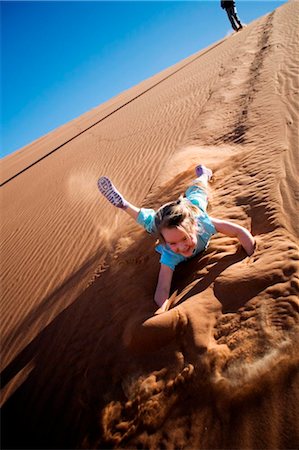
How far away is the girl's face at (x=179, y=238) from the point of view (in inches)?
90.3

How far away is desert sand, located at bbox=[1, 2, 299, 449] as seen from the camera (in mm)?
1654

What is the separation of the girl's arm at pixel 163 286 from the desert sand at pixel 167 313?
12 cm

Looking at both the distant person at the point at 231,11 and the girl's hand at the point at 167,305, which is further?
the distant person at the point at 231,11

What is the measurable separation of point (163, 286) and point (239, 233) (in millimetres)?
794

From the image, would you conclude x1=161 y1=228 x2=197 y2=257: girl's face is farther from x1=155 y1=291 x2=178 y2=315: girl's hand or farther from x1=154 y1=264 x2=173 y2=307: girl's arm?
x1=155 y1=291 x2=178 y2=315: girl's hand

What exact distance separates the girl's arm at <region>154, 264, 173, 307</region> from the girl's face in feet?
1.00

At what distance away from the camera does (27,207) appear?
22.6 feet

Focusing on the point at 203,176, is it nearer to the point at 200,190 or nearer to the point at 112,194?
the point at 200,190

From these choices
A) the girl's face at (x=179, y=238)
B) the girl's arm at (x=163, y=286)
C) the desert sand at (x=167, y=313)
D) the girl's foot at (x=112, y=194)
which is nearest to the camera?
the desert sand at (x=167, y=313)

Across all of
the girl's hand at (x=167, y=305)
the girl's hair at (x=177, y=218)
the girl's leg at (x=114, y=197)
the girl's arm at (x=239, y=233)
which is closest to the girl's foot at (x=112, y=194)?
the girl's leg at (x=114, y=197)

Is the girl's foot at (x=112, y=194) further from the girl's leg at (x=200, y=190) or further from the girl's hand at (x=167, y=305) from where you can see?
the girl's hand at (x=167, y=305)

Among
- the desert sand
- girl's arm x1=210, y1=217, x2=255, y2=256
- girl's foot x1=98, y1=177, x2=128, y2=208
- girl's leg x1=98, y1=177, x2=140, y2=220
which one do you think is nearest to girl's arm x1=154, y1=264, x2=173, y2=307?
the desert sand

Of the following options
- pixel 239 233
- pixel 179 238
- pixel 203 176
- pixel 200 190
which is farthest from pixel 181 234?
pixel 203 176

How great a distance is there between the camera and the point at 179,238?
2.32 meters
